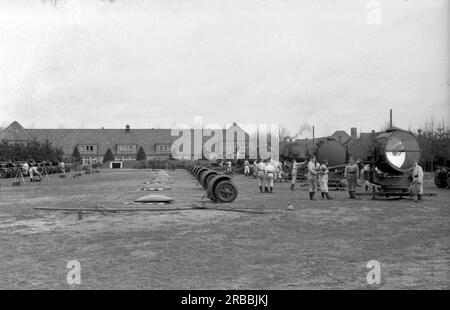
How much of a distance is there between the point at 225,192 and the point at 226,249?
10.2 meters

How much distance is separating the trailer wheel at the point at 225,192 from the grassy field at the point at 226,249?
3359 mm

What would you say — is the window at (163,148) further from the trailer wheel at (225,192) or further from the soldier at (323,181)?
the trailer wheel at (225,192)

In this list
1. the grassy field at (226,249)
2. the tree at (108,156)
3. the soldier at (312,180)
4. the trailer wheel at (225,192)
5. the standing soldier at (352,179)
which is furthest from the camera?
the tree at (108,156)

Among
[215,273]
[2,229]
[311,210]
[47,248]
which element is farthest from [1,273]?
[311,210]

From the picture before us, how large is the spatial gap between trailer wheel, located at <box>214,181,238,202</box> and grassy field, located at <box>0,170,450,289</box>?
11.0ft

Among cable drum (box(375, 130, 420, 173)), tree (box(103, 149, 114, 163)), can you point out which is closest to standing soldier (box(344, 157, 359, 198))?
cable drum (box(375, 130, 420, 173))

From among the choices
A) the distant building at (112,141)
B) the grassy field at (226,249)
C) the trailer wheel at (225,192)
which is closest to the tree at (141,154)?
the distant building at (112,141)

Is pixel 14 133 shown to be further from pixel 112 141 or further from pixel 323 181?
pixel 323 181

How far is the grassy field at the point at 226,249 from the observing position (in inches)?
300

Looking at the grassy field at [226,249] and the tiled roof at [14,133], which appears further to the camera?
the tiled roof at [14,133]

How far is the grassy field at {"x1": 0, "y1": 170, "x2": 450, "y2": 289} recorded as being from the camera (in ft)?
25.0

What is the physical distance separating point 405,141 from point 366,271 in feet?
53.2

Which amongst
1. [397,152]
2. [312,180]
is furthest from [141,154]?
[397,152]

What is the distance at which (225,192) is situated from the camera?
20391mm
